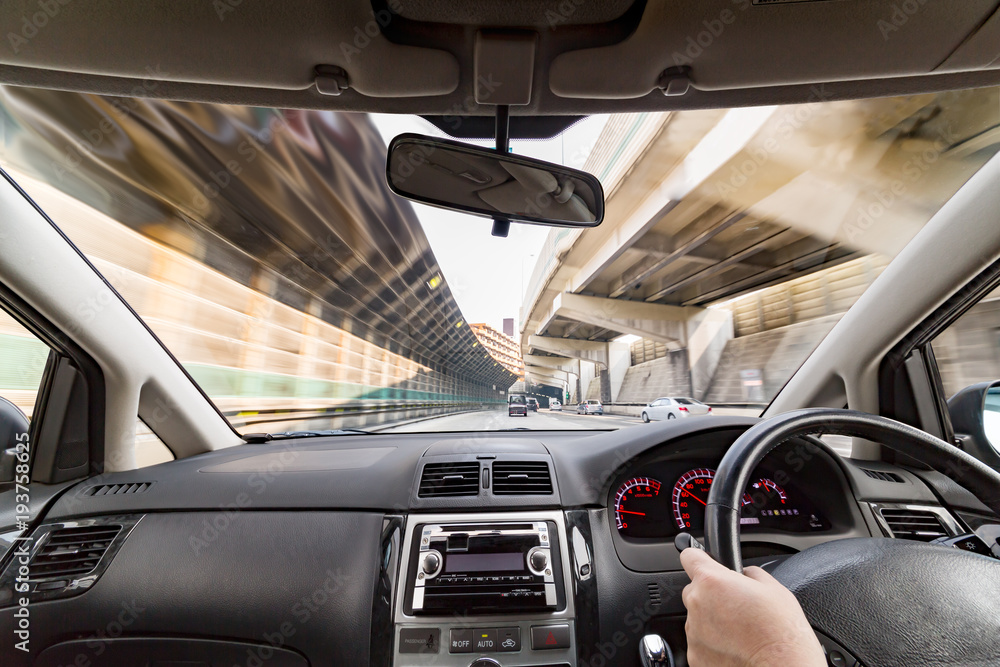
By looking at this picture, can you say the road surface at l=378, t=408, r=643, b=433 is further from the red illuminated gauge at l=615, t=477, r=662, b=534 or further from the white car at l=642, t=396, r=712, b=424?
the red illuminated gauge at l=615, t=477, r=662, b=534

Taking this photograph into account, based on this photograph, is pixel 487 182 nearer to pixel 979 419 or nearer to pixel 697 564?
pixel 697 564

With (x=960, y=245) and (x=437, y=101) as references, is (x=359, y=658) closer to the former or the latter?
(x=437, y=101)

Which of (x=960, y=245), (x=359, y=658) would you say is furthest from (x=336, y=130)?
(x=960, y=245)

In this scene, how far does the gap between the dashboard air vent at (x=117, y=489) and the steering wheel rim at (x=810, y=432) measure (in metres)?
2.77

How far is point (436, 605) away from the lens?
6.21 feet

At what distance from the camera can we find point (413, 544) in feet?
6.72

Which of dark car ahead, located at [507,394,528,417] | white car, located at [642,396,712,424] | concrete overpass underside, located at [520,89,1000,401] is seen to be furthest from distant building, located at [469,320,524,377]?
white car, located at [642,396,712,424]

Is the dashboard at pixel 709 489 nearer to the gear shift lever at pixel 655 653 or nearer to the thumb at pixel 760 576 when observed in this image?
the gear shift lever at pixel 655 653

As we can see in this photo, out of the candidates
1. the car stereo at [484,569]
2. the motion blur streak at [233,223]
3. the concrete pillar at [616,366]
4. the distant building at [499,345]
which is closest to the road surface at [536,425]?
the car stereo at [484,569]

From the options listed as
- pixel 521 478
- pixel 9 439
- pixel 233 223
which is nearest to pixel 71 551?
pixel 9 439

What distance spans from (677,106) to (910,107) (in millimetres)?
3322

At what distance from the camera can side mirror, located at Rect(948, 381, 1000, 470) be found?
7.33ft

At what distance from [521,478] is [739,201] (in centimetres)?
1111

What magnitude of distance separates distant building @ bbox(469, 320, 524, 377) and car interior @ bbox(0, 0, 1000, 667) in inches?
864
